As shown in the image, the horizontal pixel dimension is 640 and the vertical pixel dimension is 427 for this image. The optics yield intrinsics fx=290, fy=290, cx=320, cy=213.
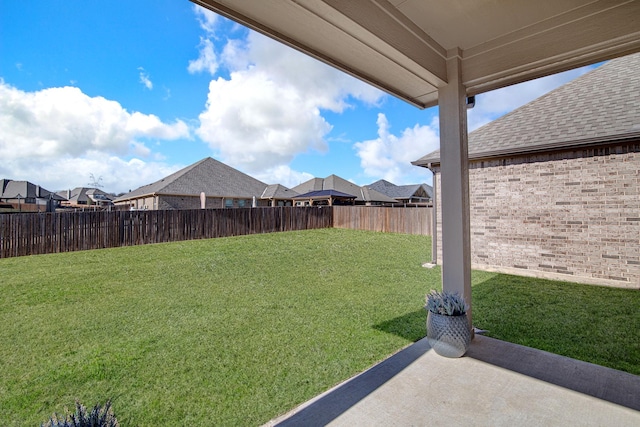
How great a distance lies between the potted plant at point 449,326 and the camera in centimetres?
257

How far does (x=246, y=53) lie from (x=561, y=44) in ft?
24.6

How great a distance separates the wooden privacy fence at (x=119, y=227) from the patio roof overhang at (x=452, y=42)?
1079 centimetres

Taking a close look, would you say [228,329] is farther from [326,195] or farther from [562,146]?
[326,195]

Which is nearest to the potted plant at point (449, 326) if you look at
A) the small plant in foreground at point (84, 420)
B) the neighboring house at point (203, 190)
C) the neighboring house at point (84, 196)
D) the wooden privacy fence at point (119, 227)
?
the small plant in foreground at point (84, 420)

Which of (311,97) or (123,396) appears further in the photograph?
(311,97)

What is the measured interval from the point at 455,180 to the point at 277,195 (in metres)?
23.1

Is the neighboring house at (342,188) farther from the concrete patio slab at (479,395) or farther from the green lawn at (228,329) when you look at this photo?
the concrete patio slab at (479,395)

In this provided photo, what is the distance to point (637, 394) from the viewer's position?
2111mm

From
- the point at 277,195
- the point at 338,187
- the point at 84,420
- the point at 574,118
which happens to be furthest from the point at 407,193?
the point at 84,420

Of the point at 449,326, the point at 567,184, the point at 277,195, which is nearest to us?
the point at 449,326

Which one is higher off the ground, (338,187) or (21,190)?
(338,187)

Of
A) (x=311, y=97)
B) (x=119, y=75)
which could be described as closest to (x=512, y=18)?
(x=119, y=75)

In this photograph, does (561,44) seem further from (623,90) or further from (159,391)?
(623,90)

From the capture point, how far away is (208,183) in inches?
864
